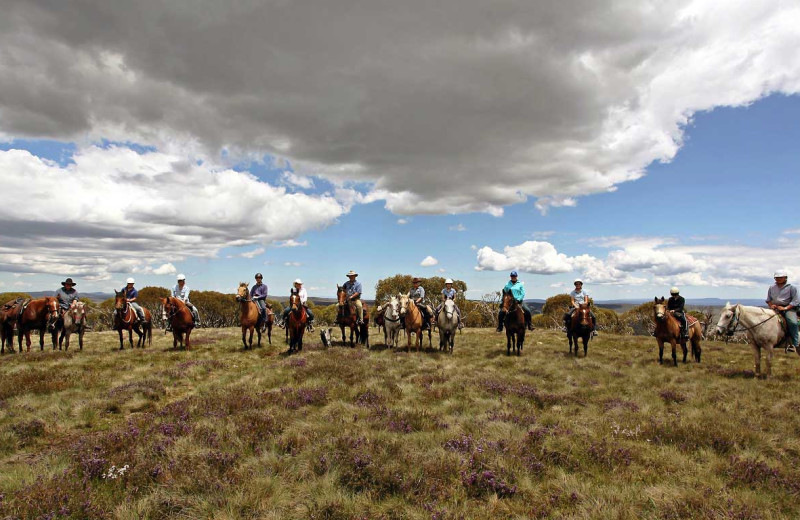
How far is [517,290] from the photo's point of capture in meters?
19.4

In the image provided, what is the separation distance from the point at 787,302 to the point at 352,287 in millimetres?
18274

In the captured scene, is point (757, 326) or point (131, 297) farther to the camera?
point (131, 297)

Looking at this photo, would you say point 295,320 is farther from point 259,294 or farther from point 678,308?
point 678,308

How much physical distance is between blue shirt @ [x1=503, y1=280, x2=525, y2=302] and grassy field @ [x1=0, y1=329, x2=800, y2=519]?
6319 mm

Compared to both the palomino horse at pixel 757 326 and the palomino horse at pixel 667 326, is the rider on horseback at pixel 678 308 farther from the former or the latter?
the palomino horse at pixel 757 326

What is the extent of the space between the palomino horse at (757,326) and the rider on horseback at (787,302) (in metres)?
0.23

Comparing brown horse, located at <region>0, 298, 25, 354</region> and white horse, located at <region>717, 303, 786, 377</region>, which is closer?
white horse, located at <region>717, 303, 786, 377</region>

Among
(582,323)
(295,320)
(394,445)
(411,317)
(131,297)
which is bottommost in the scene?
(394,445)

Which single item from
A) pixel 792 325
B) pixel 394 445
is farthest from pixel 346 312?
pixel 792 325

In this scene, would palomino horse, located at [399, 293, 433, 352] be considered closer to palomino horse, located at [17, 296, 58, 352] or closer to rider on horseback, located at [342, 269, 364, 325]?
rider on horseback, located at [342, 269, 364, 325]

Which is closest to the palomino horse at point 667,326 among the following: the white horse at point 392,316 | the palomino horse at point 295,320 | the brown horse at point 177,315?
the white horse at point 392,316

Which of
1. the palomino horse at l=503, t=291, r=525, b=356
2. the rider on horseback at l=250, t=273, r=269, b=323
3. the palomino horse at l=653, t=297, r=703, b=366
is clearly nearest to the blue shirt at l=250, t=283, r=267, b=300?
the rider on horseback at l=250, t=273, r=269, b=323

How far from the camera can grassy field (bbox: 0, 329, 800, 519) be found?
5285 millimetres

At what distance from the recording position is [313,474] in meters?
6.09
